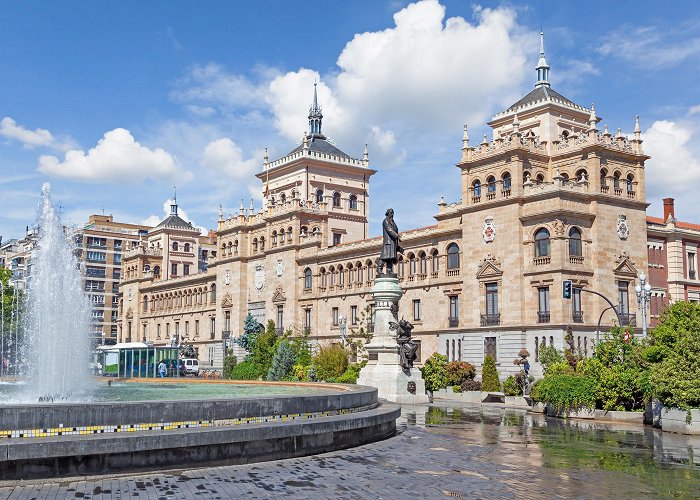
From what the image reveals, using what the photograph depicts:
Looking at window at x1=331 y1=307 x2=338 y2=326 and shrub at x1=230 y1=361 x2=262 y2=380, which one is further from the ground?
window at x1=331 y1=307 x2=338 y2=326

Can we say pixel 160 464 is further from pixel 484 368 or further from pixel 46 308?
pixel 484 368

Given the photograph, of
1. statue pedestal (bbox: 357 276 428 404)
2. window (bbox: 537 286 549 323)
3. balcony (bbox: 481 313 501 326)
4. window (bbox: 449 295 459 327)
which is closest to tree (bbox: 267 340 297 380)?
window (bbox: 449 295 459 327)

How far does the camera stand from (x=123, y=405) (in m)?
12.0

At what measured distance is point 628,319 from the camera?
42188 millimetres

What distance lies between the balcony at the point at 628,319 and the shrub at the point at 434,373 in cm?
1146

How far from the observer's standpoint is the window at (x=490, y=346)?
43094 mm

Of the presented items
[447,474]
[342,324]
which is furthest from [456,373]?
[447,474]

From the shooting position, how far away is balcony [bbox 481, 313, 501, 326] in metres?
43.1

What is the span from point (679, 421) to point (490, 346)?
2375 centimetres

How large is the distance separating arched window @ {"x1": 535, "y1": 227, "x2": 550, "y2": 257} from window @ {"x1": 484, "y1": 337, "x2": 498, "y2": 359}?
5570mm

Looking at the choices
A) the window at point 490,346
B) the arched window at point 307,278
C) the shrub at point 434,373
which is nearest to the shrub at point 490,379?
the shrub at point 434,373

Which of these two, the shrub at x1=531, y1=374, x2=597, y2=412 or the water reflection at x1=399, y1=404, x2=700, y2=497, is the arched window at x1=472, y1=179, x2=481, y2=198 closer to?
the shrub at x1=531, y1=374, x2=597, y2=412

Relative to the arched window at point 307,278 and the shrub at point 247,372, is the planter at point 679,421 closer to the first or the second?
the shrub at point 247,372

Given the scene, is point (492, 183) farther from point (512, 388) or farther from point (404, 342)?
point (404, 342)
